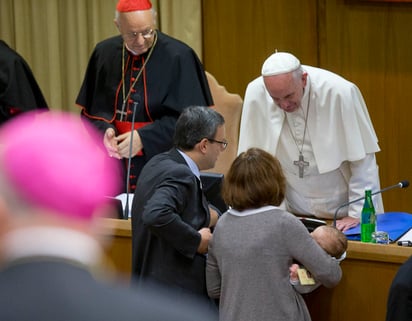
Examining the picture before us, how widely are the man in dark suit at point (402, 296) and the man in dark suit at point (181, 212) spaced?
39.6 inches

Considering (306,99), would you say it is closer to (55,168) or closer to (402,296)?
(402,296)

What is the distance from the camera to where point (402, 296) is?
3684 mm

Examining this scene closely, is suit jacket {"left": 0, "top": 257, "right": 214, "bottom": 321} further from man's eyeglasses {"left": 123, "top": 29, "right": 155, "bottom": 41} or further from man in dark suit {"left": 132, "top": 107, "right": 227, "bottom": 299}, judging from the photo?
man's eyeglasses {"left": 123, "top": 29, "right": 155, "bottom": 41}

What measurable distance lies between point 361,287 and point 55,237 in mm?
3166

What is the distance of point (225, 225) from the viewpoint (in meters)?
4.25

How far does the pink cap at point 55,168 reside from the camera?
1690mm

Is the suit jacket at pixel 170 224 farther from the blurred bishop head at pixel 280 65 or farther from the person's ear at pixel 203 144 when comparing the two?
the blurred bishop head at pixel 280 65

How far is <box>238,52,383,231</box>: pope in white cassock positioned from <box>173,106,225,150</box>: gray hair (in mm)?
639

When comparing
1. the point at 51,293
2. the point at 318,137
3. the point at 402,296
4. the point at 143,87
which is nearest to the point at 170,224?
the point at 402,296

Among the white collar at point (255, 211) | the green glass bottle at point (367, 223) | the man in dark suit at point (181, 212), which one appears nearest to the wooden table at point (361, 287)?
the green glass bottle at point (367, 223)

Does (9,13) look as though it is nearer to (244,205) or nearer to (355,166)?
(355,166)

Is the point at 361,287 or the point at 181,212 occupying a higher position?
the point at 181,212

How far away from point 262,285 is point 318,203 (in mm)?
1202

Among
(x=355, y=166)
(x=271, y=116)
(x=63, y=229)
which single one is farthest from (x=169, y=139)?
(x=63, y=229)
